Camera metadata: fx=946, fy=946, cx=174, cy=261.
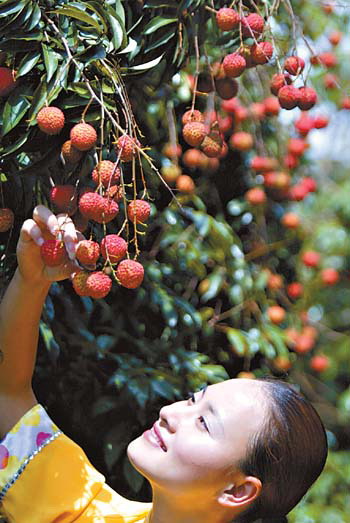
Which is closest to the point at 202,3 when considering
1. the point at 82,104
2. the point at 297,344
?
the point at 82,104

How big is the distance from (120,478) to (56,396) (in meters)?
0.18

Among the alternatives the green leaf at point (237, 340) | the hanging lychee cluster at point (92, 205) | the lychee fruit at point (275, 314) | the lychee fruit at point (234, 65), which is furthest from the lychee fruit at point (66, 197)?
the lychee fruit at point (275, 314)

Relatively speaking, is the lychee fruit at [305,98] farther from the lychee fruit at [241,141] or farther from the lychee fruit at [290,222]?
the lychee fruit at [290,222]

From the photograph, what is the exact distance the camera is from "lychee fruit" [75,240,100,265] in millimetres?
1038

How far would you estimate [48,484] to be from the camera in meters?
1.22

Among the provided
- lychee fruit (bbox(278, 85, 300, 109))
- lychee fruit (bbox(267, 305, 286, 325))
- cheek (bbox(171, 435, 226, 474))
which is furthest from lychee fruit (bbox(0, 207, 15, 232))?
lychee fruit (bbox(267, 305, 286, 325))

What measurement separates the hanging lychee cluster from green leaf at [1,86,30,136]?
1.4 inches

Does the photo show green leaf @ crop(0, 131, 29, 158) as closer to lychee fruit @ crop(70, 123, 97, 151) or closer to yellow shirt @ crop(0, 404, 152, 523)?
lychee fruit @ crop(70, 123, 97, 151)

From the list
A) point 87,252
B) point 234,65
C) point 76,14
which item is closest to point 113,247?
point 87,252

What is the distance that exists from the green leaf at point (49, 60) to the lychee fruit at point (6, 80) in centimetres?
5

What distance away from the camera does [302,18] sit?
2.25 metres

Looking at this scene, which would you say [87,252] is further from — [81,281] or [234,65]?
[234,65]

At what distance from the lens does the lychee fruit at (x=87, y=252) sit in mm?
1038

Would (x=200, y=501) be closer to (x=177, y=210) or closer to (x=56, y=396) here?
(x=56, y=396)
